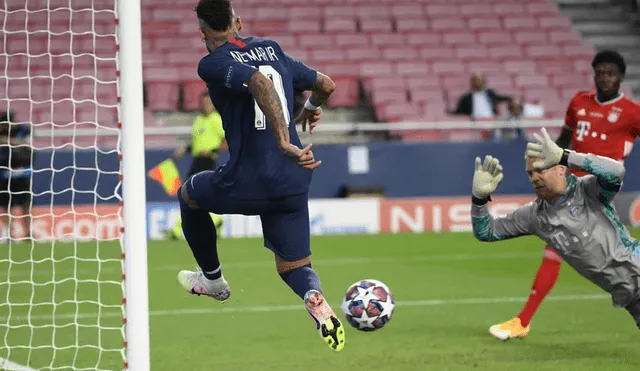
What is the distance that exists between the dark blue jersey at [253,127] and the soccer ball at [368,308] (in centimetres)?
78

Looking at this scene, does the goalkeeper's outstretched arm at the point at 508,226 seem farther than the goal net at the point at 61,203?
No

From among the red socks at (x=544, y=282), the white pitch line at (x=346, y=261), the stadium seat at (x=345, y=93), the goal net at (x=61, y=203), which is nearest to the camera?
the goal net at (x=61, y=203)

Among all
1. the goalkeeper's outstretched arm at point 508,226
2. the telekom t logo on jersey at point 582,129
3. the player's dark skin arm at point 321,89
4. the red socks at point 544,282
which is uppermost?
the player's dark skin arm at point 321,89

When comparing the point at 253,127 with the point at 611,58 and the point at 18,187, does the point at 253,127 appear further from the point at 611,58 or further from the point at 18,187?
the point at 18,187

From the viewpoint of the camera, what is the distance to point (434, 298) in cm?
1010

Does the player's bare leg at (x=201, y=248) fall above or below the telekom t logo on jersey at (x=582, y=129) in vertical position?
below

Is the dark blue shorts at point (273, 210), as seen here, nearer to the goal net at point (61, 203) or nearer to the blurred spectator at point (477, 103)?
the goal net at point (61, 203)

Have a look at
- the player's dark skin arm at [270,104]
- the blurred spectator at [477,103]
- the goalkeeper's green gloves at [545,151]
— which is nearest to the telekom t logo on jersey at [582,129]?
the goalkeeper's green gloves at [545,151]

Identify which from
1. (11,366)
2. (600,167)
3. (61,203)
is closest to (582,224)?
(600,167)

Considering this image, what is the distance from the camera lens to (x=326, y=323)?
228 inches

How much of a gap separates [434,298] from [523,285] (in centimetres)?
124

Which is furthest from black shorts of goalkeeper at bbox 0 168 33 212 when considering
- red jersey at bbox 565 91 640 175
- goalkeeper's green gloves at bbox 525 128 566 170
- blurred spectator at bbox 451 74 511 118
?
goalkeeper's green gloves at bbox 525 128 566 170

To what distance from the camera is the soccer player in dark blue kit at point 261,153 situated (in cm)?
561

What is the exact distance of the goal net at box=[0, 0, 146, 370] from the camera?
7.49 metres
